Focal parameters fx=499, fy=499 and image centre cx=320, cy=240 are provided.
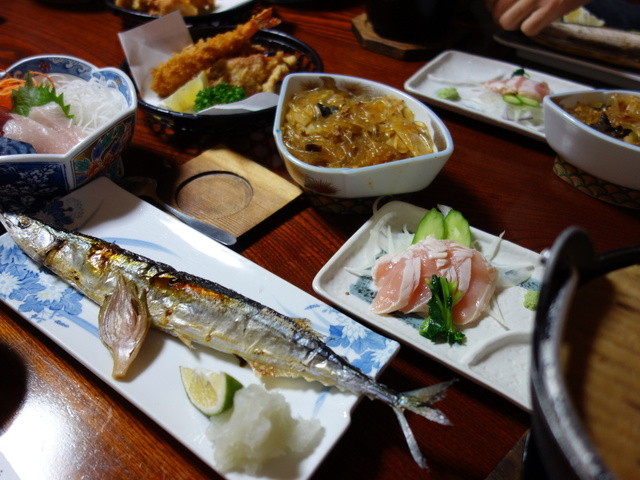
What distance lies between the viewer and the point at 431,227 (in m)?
1.46

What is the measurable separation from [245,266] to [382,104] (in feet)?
2.55

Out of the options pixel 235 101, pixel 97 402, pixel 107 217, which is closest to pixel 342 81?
pixel 235 101

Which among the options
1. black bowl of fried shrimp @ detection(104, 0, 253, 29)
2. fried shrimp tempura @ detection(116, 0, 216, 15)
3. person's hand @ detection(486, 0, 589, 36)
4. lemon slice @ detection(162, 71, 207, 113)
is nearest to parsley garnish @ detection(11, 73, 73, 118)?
lemon slice @ detection(162, 71, 207, 113)

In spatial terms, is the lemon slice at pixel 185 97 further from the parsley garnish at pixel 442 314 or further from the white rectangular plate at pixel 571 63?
the white rectangular plate at pixel 571 63

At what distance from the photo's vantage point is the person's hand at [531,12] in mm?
2152

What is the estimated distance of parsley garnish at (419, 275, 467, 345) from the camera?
1227 mm

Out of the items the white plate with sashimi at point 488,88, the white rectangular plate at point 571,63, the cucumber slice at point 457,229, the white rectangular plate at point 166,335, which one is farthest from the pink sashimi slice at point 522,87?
the white rectangular plate at point 166,335

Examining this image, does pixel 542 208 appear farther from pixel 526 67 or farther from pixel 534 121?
pixel 526 67

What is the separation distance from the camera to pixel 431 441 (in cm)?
109

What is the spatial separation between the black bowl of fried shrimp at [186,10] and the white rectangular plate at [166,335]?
126cm

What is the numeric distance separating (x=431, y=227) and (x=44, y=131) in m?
1.24

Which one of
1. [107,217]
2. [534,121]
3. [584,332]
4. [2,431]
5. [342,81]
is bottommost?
[2,431]

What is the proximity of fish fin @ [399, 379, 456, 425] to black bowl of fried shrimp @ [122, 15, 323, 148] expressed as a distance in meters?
1.17

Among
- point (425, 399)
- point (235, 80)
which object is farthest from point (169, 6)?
point (425, 399)
